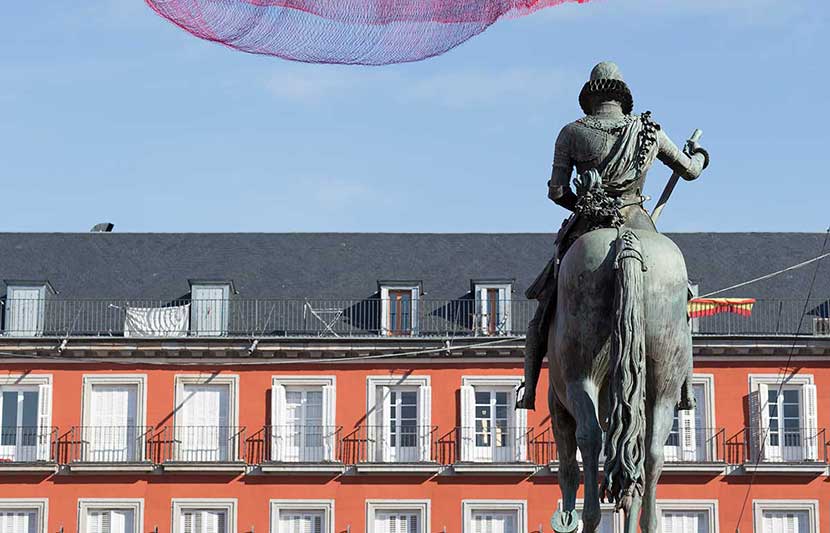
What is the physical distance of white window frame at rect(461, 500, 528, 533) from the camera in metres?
57.7

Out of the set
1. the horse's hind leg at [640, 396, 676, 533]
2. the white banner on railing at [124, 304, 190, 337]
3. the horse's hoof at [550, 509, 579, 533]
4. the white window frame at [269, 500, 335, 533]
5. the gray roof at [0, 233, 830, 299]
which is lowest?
the horse's hoof at [550, 509, 579, 533]

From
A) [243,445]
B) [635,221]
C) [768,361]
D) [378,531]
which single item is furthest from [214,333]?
[635,221]

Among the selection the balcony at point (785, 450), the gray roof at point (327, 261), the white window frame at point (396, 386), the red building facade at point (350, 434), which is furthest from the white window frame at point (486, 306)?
the balcony at point (785, 450)

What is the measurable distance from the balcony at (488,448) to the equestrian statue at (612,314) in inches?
1786

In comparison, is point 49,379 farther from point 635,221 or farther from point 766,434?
point 635,221

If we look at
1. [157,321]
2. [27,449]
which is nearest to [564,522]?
[27,449]

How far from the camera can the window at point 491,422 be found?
5806 cm

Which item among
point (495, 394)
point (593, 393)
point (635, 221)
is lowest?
point (593, 393)

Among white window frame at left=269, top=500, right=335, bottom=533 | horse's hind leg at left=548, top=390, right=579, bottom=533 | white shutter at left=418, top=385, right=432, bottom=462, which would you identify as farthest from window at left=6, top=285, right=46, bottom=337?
horse's hind leg at left=548, top=390, right=579, bottom=533

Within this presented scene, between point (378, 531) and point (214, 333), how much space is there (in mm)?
8103

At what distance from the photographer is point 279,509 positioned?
57.9 m

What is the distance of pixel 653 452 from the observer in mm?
11656

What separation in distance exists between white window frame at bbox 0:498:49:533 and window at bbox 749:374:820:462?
2068cm

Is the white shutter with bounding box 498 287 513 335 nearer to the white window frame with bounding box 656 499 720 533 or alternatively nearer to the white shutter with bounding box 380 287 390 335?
the white shutter with bounding box 380 287 390 335
